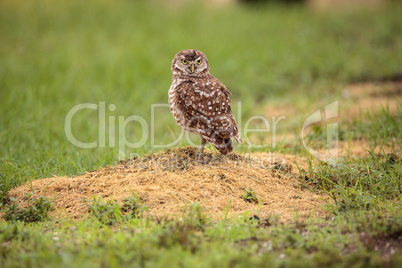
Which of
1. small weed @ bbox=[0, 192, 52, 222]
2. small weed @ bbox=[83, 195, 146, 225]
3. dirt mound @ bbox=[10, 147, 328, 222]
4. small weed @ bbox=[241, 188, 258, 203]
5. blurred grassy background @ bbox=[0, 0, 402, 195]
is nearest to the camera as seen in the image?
small weed @ bbox=[83, 195, 146, 225]

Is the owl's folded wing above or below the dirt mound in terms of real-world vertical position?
above

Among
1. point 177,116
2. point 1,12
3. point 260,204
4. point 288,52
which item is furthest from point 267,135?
point 1,12

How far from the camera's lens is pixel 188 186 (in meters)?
4.72

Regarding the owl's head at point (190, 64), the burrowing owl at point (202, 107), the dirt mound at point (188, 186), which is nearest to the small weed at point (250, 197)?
the dirt mound at point (188, 186)

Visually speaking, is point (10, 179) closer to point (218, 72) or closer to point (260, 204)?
point (260, 204)

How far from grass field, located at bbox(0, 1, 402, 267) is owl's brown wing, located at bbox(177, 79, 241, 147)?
47.5 inches

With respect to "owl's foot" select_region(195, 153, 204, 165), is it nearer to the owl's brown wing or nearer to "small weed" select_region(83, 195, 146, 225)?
the owl's brown wing

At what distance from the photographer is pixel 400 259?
10.7ft

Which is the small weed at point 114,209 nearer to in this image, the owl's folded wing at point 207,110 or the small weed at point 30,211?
the small weed at point 30,211

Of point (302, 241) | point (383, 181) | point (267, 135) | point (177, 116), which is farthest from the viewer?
point (267, 135)

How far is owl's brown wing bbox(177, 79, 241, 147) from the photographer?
204 inches

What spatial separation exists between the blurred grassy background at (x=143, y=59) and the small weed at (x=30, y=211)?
41.8 inches

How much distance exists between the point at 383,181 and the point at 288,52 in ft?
26.4

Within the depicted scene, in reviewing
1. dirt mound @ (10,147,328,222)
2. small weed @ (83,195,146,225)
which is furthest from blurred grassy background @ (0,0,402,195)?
small weed @ (83,195,146,225)
